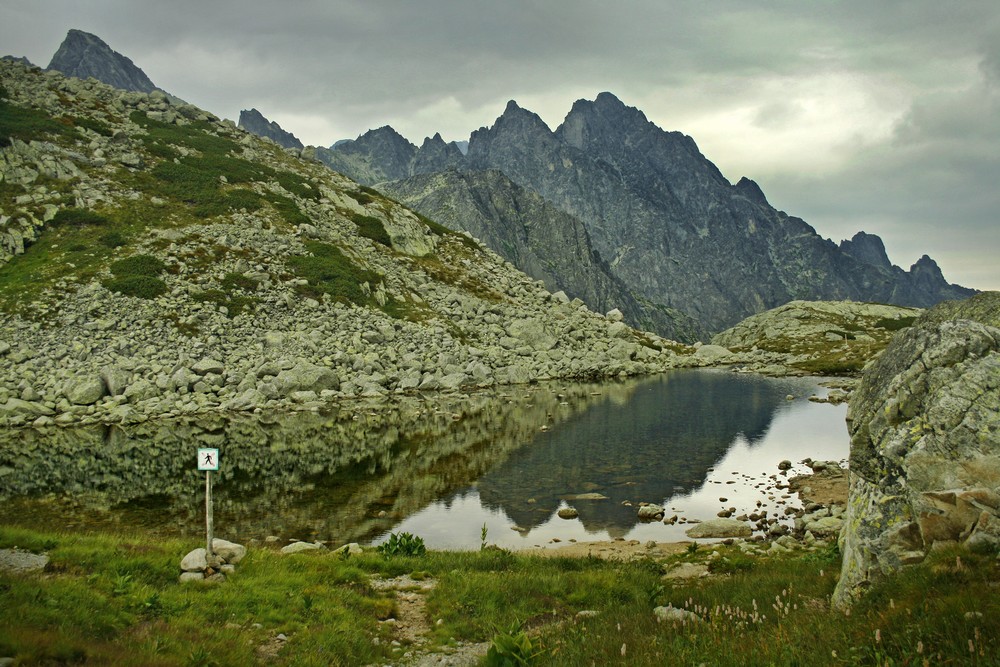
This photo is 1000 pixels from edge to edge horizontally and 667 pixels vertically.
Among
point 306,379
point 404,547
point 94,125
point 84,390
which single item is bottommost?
point 404,547

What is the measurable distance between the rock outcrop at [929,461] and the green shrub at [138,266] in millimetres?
67019

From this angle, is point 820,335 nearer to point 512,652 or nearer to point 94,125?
point 94,125

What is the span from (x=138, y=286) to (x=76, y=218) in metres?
17.6

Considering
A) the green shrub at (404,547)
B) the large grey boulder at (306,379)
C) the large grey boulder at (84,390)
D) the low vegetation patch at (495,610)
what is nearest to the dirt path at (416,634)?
the low vegetation patch at (495,610)

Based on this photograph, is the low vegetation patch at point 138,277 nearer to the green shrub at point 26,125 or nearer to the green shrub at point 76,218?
the green shrub at point 76,218

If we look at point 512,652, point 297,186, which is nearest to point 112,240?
point 297,186

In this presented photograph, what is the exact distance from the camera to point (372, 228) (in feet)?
305

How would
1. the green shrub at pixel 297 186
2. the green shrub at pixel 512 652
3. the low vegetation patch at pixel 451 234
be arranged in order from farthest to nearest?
the low vegetation patch at pixel 451 234
the green shrub at pixel 297 186
the green shrub at pixel 512 652

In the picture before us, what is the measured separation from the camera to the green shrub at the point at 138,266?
59.3m

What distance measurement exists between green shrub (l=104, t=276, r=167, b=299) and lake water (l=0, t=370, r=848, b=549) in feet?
69.6

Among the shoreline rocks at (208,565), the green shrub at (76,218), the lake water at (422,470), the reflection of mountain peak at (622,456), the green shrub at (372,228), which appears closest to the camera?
the shoreline rocks at (208,565)

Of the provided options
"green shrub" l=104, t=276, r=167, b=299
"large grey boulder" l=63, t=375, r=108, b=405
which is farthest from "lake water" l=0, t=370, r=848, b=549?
"green shrub" l=104, t=276, r=167, b=299

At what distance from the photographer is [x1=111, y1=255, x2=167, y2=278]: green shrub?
195 feet

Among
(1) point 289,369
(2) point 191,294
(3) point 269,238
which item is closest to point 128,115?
(3) point 269,238
